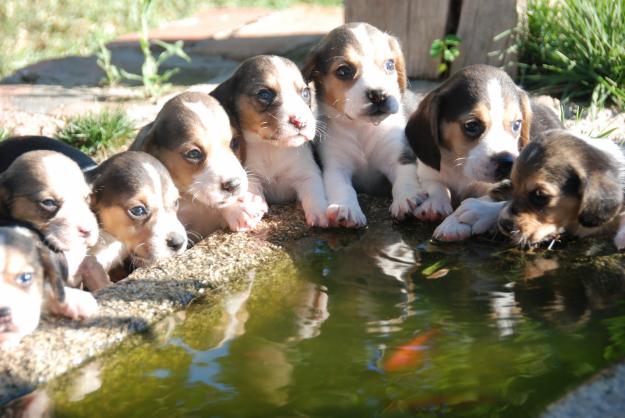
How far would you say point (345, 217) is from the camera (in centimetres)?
606

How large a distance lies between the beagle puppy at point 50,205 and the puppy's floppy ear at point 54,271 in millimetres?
377

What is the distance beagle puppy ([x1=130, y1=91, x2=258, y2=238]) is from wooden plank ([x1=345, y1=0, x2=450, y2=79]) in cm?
315

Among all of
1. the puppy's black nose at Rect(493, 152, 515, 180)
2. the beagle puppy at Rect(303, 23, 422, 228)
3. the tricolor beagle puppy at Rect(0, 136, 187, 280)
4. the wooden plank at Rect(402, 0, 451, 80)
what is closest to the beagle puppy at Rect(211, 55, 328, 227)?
the beagle puppy at Rect(303, 23, 422, 228)

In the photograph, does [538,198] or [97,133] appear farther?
[97,133]

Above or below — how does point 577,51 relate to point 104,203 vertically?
above

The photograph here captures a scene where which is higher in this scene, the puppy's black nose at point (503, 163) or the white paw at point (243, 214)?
the puppy's black nose at point (503, 163)

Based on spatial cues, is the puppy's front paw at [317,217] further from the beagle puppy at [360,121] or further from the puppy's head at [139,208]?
the puppy's head at [139,208]

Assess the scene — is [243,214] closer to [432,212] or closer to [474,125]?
[432,212]

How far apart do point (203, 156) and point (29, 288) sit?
5.67 ft

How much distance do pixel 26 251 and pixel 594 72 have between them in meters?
5.28

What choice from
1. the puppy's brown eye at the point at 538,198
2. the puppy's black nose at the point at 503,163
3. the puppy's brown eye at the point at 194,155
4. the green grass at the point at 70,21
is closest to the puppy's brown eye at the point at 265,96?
the puppy's brown eye at the point at 194,155

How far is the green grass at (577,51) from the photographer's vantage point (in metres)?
8.00

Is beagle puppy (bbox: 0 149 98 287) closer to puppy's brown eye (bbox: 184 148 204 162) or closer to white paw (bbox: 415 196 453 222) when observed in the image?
puppy's brown eye (bbox: 184 148 204 162)

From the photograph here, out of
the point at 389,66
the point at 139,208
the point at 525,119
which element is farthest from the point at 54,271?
Result: the point at 525,119
